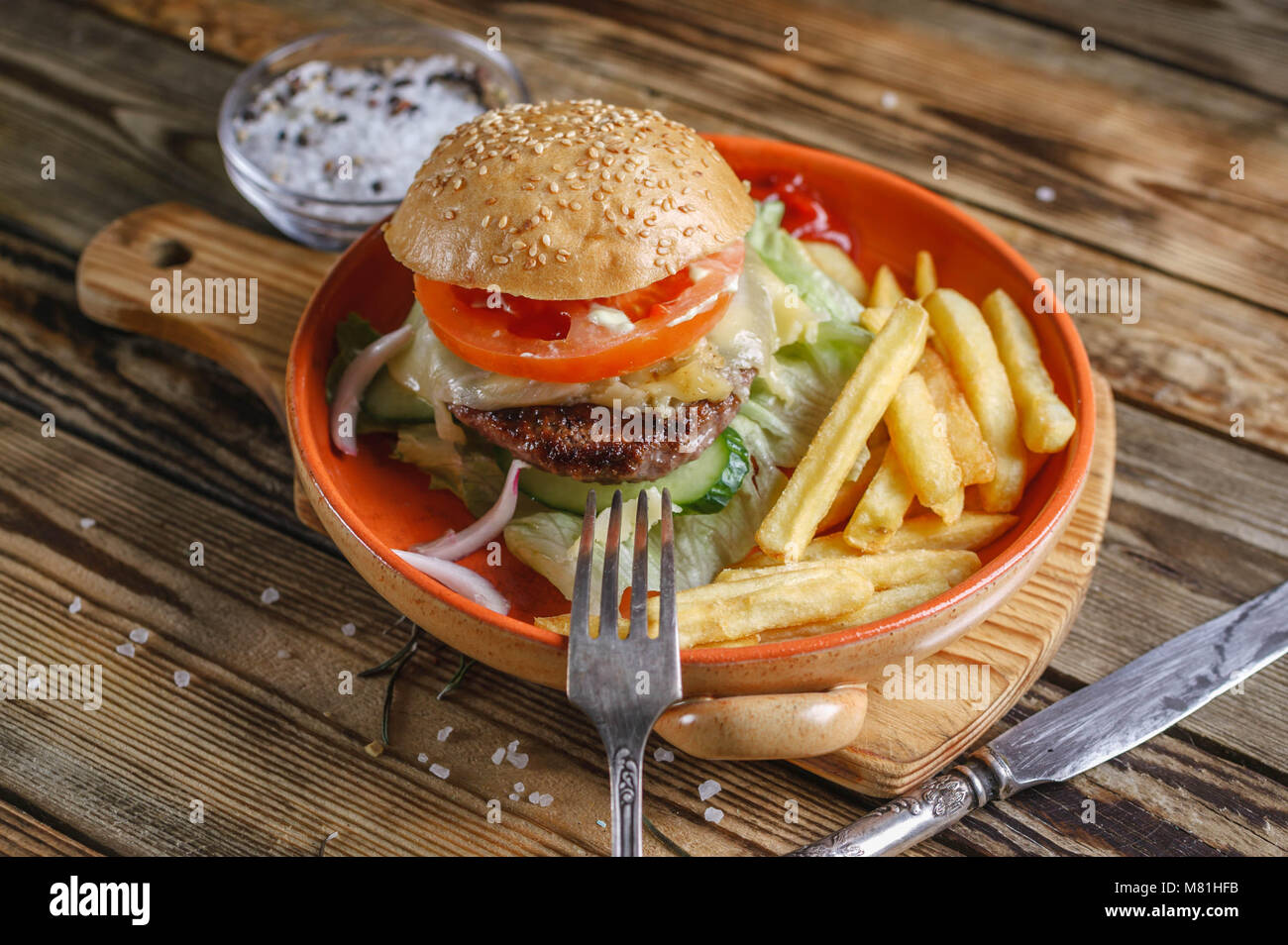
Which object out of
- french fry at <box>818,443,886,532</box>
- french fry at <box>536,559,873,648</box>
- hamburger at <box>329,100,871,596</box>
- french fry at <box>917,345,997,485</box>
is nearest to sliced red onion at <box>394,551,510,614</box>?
hamburger at <box>329,100,871,596</box>

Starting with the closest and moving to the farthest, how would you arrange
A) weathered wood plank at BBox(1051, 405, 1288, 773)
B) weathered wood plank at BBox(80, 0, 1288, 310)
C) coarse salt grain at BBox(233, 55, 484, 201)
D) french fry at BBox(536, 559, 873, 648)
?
french fry at BBox(536, 559, 873, 648) < weathered wood plank at BBox(1051, 405, 1288, 773) < coarse salt grain at BBox(233, 55, 484, 201) < weathered wood plank at BBox(80, 0, 1288, 310)

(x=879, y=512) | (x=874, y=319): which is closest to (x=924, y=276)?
(x=874, y=319)

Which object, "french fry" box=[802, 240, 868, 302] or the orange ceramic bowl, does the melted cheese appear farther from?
"french fry" box=[802, 240, 868, 302]

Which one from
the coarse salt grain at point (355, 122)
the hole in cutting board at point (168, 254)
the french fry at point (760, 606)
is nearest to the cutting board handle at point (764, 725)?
the french fry at point (760, 606)

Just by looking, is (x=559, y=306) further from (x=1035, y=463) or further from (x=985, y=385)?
(x=1035, y=463)
